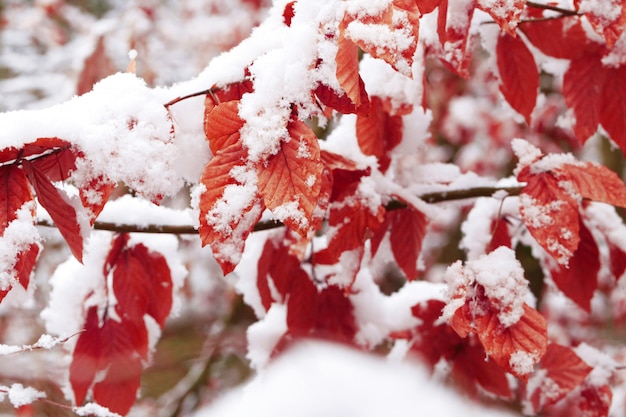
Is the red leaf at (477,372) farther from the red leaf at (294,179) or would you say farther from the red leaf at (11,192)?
the red leaf at (11,192)

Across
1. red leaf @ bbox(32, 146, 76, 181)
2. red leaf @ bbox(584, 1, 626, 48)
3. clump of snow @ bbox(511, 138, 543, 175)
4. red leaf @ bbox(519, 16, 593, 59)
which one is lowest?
clump of snow @ bbox(511, 138, 543, 175)

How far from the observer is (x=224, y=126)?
2.14ft

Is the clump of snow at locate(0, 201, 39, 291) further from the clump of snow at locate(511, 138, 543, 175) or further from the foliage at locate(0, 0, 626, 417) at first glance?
the clump of snow at locate(511, 138, 543, 175)

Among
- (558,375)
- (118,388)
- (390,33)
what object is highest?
(390,33)

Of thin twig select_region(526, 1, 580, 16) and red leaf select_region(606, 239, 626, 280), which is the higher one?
thin twig select_region(526, 1, 580, 16)

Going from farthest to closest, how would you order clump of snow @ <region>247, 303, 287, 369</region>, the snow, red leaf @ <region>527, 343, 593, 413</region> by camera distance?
clump of snow @ <region>247, 303, 287, 369</region>, red leaf @ <region>527, 343, 593, 413</region>, the snow

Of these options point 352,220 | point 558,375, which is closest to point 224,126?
point 352,220

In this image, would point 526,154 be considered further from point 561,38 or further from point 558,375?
point 558,375

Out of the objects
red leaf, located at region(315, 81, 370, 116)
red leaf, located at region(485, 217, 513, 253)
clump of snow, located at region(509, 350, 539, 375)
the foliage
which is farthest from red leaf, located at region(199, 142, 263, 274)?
red leaf, located at region(485, 217, 513, 253)

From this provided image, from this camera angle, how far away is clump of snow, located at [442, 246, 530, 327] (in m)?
0.75

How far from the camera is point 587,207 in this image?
1.08 metres

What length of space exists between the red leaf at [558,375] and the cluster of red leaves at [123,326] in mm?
662

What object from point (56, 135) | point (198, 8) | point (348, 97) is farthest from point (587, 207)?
point (198, 8)

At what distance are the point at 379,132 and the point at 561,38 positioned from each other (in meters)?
0.33
